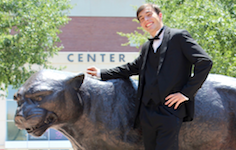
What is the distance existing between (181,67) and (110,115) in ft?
2.30

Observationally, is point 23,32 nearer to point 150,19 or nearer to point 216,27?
point 216,27

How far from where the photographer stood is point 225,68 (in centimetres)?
648

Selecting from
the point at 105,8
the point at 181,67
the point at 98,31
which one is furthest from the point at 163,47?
the point at 98,31

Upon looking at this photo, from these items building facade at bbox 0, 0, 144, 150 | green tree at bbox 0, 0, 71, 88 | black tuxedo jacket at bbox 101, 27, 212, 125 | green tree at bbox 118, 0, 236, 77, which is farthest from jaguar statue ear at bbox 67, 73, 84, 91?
building facade at bbox 0, 0, 144, 150

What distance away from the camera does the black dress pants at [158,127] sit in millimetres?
2010

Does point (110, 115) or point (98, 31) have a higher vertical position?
point (110, 115)

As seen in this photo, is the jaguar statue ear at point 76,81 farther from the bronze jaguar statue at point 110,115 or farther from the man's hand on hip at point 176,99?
the man's hand on hip at point 176,99

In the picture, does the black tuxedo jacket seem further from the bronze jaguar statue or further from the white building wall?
the white building wall

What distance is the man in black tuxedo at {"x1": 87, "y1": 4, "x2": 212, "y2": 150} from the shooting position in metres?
2.01

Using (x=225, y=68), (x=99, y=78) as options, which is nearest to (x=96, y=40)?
(x=225, y=68)

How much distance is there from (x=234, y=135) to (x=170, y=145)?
660mm

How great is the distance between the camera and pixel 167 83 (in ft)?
6.81

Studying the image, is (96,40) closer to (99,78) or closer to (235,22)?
(235,22)

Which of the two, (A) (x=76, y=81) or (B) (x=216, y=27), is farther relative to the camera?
(B) (x=216, y=27)
